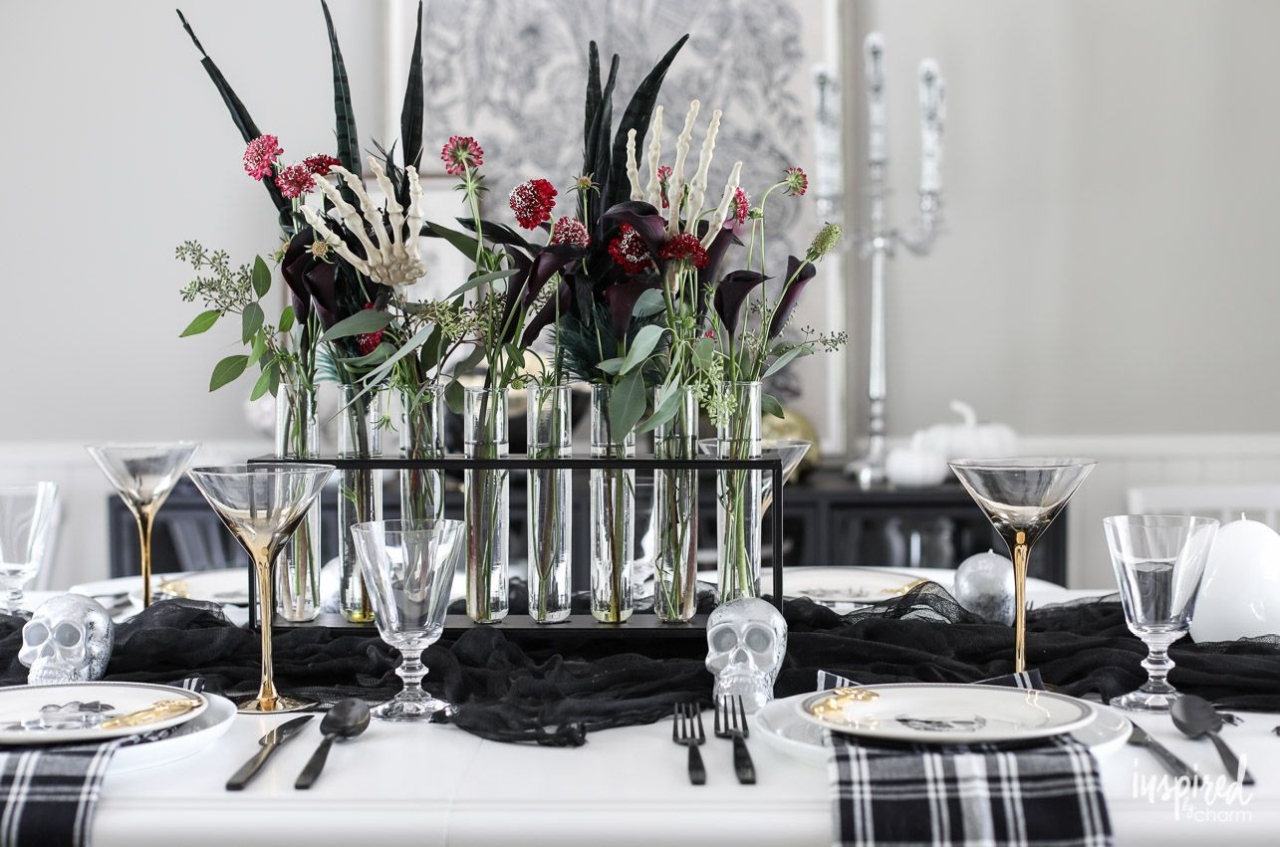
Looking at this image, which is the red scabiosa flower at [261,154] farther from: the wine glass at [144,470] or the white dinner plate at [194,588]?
the white dinner plate at [194,588]

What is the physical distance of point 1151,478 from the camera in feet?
9.69

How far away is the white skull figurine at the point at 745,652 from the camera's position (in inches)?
39.0

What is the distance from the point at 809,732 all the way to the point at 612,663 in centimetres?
26

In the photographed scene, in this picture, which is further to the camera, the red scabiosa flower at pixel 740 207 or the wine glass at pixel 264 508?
the red scabiosa flower at pixel 740 207

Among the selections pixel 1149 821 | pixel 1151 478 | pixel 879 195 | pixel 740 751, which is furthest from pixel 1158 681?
pixel 1151 478

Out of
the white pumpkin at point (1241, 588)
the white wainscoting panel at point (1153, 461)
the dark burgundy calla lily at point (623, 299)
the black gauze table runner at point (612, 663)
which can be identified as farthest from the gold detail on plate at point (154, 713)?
the white wainscoting panel at point (1153, 461)

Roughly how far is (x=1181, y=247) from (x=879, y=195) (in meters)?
0.77

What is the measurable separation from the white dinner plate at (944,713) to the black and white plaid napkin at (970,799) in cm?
2

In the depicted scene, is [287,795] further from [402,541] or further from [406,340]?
[406,340]

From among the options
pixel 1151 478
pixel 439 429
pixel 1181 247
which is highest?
pixel 1181 247

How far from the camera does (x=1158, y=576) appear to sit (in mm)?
974

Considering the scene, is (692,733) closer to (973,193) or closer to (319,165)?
(319,165)

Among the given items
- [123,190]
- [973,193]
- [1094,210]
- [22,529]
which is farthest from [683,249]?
[123,190]

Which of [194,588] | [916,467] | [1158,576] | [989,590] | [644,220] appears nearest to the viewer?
[1158,576]
